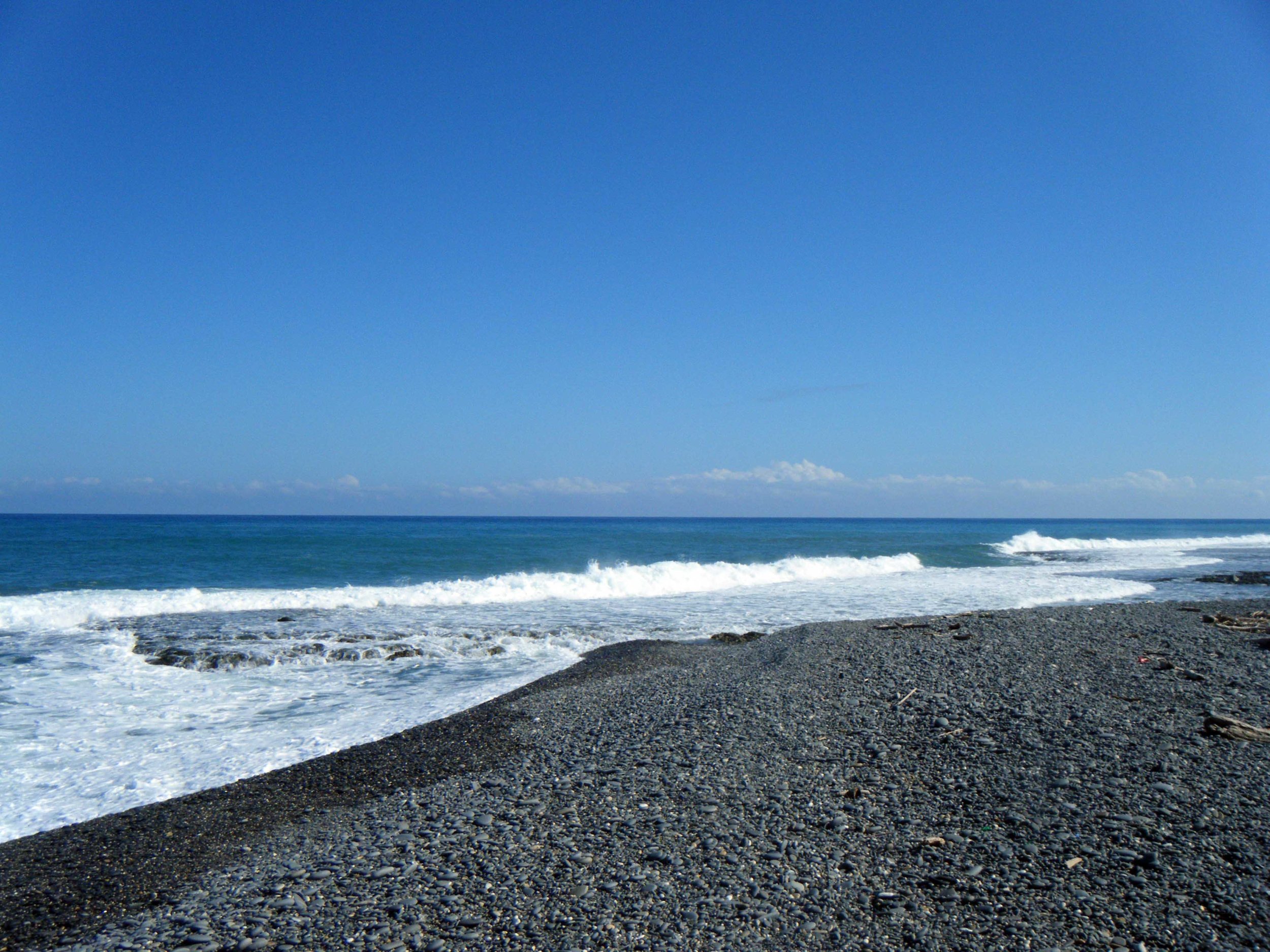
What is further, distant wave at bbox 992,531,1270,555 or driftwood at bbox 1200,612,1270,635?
distant wave at bbox 992,531,1270,555

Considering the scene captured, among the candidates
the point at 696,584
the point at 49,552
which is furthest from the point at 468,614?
the point at 49,552

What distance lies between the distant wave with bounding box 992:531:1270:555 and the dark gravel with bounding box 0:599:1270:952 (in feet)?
143

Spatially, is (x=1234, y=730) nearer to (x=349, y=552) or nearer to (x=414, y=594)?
(x=414, y=594)

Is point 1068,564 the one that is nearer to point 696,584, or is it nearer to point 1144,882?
point 696,584

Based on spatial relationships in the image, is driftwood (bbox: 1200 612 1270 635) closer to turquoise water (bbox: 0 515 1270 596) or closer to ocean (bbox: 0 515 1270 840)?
ocean (bbox: 0 515 1270 840)

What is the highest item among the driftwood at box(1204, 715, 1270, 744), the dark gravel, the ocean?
the driftwood at box(1204, 715, 1270, 744)

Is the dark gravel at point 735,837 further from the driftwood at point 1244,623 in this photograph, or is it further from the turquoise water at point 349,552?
the turquoise water at point 349,552

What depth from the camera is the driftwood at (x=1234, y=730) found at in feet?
19.4

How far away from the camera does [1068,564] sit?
36062 millimetres

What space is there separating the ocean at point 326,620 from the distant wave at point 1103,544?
504 cm

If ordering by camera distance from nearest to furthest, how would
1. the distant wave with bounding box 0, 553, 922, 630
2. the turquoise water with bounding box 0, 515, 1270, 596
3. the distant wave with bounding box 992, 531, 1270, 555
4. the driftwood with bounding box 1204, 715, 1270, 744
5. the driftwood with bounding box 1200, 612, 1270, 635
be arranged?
1. the driftwood with bounding box 1204, 715, 1270, 744
2. the driftwood with bounding box 1200, 612, 1270, 635
3. the distant wave with bounding box 0, 553, 922, 630
4. the turquoise water with bounding box 0, 515, 1270, 596
5. the distant wave with bounding box 992, 531, 1270, 555

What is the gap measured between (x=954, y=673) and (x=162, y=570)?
28.6m

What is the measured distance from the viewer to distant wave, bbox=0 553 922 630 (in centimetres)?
1769

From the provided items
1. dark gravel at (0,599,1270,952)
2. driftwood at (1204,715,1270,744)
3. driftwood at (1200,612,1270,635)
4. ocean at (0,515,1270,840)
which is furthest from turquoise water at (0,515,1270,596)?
driftwood at (1204,715,1270,744)
